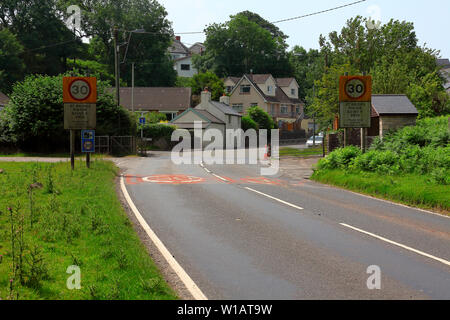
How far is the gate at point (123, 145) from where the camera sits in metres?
39.8

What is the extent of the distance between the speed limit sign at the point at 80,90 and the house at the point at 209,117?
37.5 meters

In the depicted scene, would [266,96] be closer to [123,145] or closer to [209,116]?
[209,116]

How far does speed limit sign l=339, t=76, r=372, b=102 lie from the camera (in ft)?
70.4

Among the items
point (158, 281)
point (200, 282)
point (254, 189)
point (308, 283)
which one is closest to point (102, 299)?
point (158, 281)

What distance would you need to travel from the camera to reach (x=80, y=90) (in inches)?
840

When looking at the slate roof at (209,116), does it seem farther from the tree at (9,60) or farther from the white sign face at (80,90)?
the white sign face at (80,90)

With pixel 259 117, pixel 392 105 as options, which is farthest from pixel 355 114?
pixel 259 117

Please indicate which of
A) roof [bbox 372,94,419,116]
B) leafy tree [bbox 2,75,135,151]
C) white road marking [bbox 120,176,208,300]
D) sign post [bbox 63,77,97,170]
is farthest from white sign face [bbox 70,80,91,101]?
leafy tree [bbox 2,75,135,151]

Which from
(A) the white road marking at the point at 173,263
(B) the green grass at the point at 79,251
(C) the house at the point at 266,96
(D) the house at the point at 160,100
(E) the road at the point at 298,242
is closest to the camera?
(B) the green grass at the point at 79,251

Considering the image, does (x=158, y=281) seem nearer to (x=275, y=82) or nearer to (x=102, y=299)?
(x=102, y=299)

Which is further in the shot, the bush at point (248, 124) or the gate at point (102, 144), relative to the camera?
the bush at point (248, 124)

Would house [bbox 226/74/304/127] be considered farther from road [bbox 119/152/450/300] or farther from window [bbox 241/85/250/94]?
road [bbox 119/152/450/300]

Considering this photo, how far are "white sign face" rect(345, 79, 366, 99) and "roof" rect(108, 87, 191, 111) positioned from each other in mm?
53787

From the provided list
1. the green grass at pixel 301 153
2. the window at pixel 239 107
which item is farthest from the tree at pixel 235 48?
the green grass at pixel 301 153
